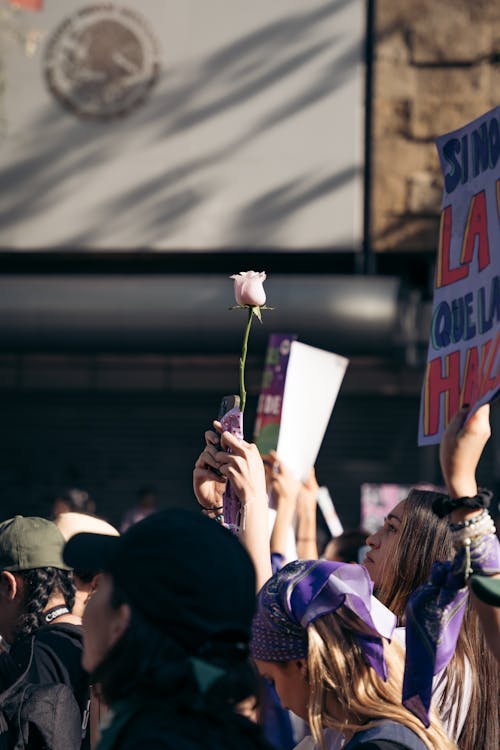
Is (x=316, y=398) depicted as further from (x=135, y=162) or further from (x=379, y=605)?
(x=135, y=162)

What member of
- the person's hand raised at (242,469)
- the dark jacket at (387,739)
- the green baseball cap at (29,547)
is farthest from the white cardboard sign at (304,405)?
the dark jacket at (387,739)

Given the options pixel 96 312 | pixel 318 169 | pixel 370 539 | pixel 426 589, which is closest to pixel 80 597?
pixel 370 539

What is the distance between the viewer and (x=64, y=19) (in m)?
12.6

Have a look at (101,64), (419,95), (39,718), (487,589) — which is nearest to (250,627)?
(487,589)

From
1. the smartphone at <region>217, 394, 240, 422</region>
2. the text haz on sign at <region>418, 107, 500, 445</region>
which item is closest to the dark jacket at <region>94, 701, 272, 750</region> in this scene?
the text haz on sign at <region>418, 107, 500, 445</region>

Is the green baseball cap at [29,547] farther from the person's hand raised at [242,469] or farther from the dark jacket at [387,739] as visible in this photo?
the dark jacket at [387,739]

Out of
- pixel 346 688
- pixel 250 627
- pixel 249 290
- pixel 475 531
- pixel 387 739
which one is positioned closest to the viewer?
pixel 250 627

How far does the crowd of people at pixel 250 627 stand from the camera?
6.20ft

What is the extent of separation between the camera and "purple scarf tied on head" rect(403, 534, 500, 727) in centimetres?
233

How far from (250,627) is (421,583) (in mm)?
1314

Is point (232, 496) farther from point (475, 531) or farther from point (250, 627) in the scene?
point (250, 627)

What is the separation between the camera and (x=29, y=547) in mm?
3738

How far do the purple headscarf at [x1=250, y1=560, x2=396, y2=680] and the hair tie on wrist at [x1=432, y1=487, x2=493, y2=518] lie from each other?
15.6 inches

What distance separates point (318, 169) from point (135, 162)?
185cm
